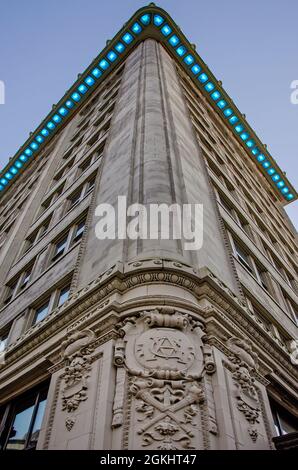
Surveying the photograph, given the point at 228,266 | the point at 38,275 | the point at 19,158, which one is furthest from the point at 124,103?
the point at 19,158

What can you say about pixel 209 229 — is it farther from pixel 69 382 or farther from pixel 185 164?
pixel 69 382

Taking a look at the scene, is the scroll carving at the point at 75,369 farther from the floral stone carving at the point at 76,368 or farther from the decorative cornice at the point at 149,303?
the decorative cornice at the point at 149,303

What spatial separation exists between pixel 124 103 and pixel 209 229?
12860 millimetres

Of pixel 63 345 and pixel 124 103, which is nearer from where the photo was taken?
pixel 63 345

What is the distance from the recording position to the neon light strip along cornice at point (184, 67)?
32781 mm

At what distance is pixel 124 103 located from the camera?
899 inches

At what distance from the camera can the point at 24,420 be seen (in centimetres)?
1026

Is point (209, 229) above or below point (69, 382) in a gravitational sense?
above

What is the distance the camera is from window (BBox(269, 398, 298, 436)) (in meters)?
10.6

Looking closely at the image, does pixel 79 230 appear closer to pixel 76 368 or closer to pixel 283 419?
pixel 76 368

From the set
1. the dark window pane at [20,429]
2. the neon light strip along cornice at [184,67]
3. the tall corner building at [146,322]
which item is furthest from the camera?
the neon light strip along cornice at [184,67]

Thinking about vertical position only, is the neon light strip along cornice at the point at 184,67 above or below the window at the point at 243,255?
above

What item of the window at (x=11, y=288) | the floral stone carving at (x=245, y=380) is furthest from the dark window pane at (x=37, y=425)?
the window at (x=11, y=288)

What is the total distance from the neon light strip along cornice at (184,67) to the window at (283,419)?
31038 mm
